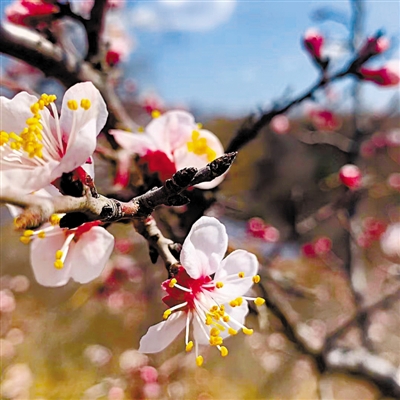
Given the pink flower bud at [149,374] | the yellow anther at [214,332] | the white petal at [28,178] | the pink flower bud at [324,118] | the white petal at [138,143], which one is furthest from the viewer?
the pink flower bud at [324,118]

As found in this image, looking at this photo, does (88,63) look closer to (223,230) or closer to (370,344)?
(223,230)

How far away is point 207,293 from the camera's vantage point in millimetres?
424

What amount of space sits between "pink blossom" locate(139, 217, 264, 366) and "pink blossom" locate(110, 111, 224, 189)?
0.45 feet

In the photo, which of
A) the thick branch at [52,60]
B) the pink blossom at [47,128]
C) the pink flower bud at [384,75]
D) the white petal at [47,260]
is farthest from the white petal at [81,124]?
the pink flower bud at [384,75]

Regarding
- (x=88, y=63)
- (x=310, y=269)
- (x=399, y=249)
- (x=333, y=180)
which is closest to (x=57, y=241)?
(x=88, y=63)

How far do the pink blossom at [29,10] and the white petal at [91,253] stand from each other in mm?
463

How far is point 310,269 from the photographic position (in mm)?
2506

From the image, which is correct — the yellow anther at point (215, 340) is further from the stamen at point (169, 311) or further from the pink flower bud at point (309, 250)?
the pink flower bud at point (309, 250)

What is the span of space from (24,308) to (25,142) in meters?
1.78

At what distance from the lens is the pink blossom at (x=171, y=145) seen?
0.52 meters

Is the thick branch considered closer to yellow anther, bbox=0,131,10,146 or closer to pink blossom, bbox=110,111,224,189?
pink blossom, bbox=110,111,224,189

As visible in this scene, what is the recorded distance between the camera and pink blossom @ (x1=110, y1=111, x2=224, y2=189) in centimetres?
52

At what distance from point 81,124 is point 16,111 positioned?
6cm

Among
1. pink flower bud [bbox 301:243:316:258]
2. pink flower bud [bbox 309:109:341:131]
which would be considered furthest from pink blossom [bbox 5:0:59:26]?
pink flower bud [bbox 309:109:341:131]
